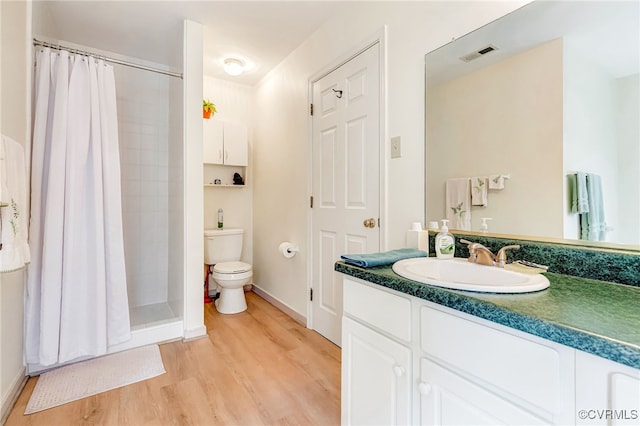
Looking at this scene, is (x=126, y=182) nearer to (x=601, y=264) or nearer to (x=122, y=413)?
(x=122, y=413)

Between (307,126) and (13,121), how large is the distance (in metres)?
1.75

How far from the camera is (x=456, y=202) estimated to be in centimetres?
144

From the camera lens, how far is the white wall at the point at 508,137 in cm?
112

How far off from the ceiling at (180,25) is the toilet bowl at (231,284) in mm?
1758

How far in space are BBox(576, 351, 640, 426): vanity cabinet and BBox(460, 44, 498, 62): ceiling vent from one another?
1.22 m

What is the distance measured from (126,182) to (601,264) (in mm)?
3240

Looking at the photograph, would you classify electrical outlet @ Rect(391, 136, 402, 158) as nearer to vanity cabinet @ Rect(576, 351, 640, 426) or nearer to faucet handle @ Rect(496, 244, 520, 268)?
faucet handle @ Rect(496, 244, 520, 268)

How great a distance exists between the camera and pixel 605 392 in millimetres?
558

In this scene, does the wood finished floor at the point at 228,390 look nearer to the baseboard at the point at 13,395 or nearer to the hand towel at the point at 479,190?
the baseboard at the point at 13,395

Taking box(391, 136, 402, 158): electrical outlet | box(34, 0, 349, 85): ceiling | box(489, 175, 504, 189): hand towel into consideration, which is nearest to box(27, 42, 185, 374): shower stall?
box(34, 0, 349, 85): ceiling

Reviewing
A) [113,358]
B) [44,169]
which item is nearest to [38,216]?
[44,169]

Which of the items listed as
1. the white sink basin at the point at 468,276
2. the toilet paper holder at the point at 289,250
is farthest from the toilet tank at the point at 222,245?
the white sink basin at the point at 468,276

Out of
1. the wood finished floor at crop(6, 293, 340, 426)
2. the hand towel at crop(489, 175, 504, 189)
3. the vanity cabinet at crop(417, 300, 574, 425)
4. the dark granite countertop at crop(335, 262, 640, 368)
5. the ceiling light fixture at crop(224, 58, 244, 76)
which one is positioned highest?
the ceiling light fixture at crop(224, 58, 244, 76)

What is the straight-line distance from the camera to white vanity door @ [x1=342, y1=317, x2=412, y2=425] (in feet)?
3.17
